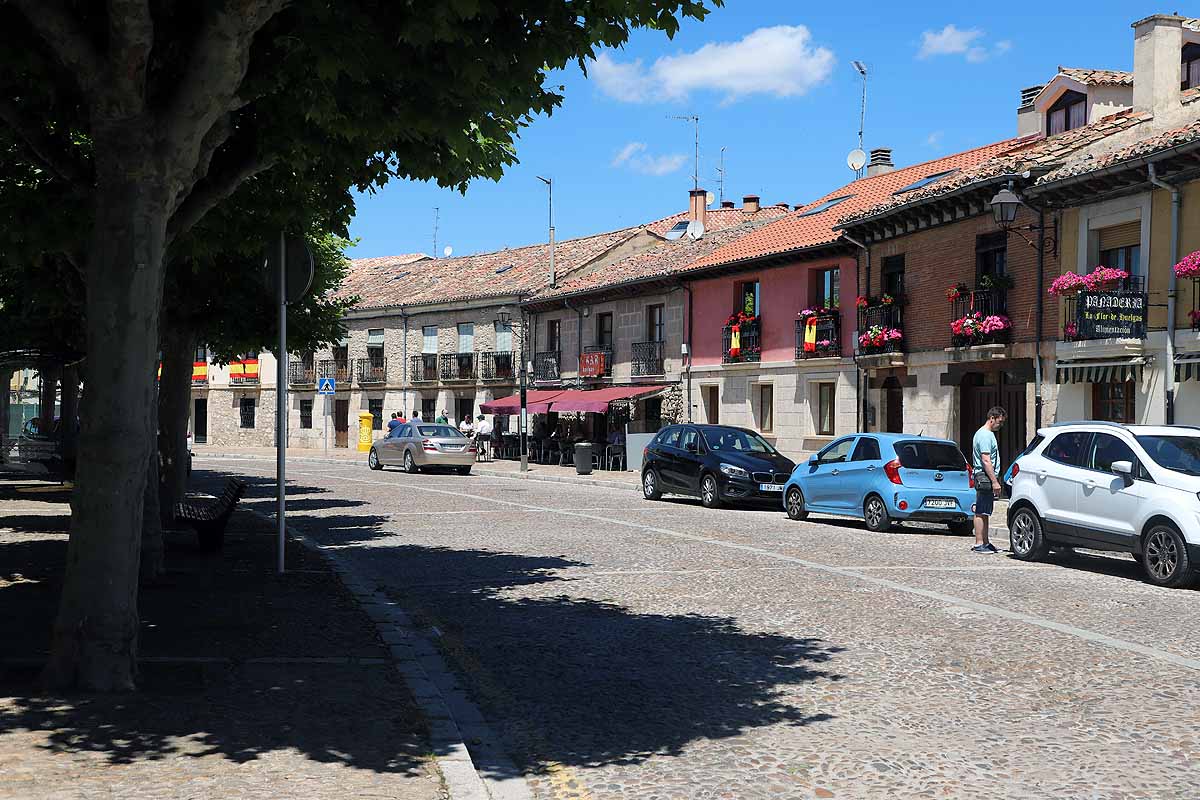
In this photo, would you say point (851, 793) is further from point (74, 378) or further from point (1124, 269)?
point (74, 378)

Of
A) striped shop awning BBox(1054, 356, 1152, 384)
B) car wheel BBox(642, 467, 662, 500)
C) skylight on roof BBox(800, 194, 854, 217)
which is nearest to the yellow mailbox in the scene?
skylight on roof BBox(800, 194, 854, 217)

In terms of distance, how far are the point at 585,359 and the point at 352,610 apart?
34.2 metres

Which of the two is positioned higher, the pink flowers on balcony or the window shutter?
the window shutter

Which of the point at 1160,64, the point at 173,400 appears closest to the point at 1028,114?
the point at 1160,64

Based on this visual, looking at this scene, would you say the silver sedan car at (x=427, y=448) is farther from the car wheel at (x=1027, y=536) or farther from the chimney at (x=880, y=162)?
the car wheel at (x=1027, y=536)

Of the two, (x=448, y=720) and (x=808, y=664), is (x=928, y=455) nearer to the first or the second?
(x=808, y=664)

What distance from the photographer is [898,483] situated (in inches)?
688

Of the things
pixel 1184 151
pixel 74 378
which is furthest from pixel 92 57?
pixel 74 378

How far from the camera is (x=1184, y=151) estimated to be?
66.1 ft

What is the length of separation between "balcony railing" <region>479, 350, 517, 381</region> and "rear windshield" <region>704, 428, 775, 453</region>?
85.1ft

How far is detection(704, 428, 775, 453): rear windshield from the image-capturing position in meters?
22.6

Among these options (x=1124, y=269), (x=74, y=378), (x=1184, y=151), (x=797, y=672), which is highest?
(x=1184, y=151)

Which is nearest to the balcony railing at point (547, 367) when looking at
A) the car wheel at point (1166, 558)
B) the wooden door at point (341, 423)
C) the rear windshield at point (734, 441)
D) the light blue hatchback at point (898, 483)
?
the wooden door at point (341, 423)

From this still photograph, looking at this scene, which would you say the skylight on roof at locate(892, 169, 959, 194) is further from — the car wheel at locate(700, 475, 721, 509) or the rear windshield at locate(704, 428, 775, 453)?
the car wheel at locate(700, 475, 721, 509)
